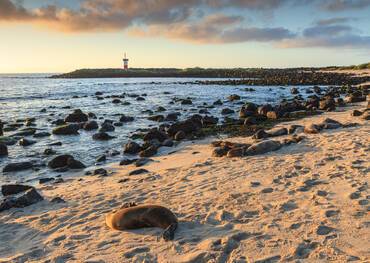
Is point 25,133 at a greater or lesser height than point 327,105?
lesser

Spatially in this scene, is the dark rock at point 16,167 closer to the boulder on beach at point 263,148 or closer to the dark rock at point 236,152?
the dark rock at point 236,152

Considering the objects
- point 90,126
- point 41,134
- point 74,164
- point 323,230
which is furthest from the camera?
point 90,126

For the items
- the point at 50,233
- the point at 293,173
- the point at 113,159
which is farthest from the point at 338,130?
the point at 50,233

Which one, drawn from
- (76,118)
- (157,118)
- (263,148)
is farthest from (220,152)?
(76,118)

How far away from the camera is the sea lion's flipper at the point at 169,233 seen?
602 cm

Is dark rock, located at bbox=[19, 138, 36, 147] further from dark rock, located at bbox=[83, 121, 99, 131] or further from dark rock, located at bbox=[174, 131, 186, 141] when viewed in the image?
dark rock, located at bbox=[174, 131, 186, 141]

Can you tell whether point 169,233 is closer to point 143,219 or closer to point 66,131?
point 143,219

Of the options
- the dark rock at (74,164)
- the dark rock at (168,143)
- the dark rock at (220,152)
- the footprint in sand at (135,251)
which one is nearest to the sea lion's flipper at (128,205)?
the footprint in sand at (135,251)

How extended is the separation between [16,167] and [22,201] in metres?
4.17

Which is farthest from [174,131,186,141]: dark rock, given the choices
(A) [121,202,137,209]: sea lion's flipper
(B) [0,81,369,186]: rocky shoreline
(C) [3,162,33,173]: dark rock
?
(A) [121,202,137,209]: sea lion's flipper

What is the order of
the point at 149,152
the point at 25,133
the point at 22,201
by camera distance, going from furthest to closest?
the point at 25,133 → the point at 149,152 → the point at 22,201

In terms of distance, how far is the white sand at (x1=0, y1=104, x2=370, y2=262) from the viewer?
18.1 ft

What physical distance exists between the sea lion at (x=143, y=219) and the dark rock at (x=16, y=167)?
6689 millimetres

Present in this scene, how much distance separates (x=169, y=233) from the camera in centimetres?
611
